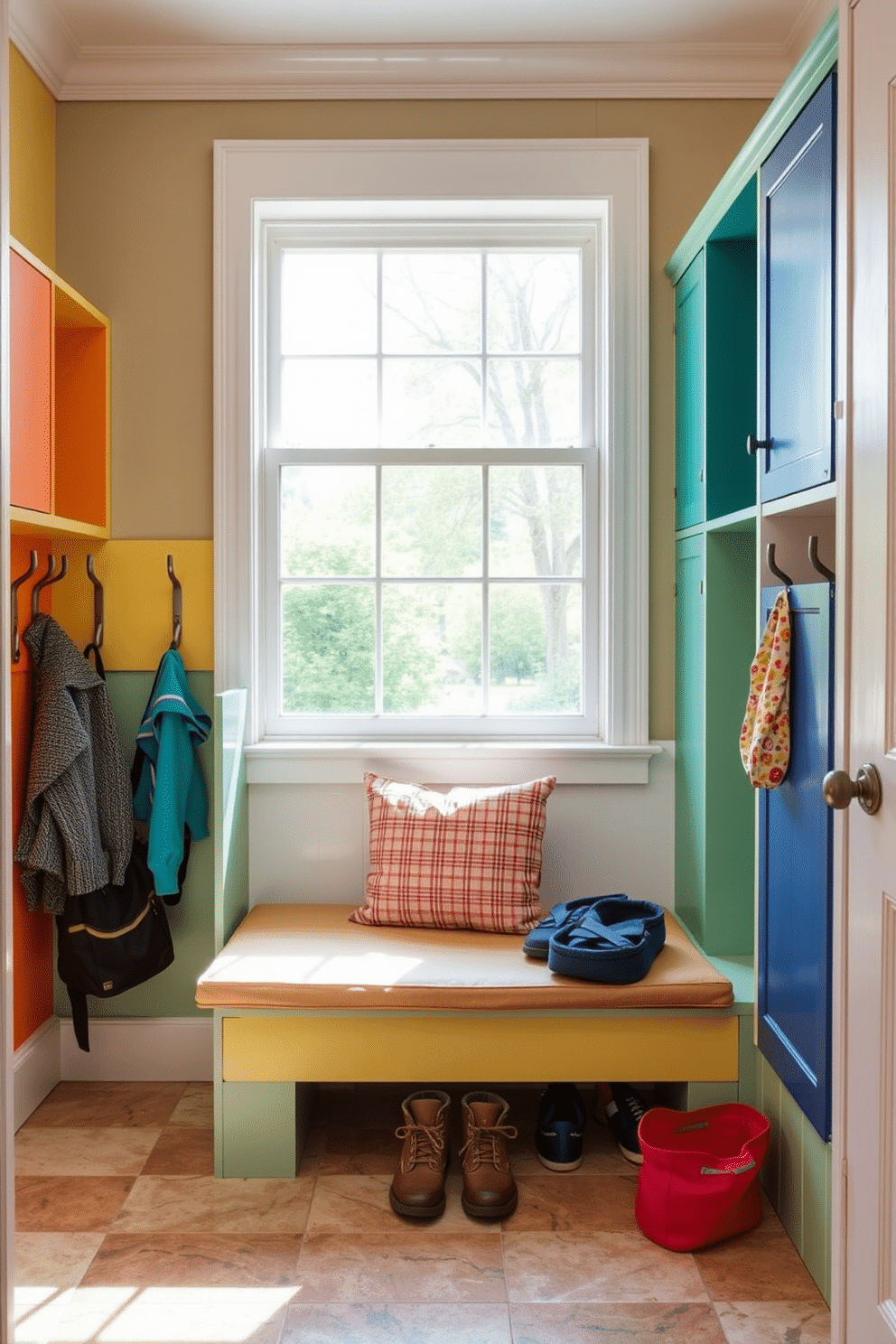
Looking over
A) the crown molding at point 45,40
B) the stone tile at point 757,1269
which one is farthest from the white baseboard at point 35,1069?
the crown molding at point 45,40

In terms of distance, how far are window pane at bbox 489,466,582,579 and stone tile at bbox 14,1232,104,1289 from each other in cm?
192

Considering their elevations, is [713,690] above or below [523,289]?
below

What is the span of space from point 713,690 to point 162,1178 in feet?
5.62

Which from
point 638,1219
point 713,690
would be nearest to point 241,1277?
point 638,1219

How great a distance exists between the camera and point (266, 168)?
9.65 ft

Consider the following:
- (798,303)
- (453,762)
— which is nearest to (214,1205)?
(453,762)

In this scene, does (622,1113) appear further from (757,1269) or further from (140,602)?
(140,602)

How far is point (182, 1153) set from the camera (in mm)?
2570

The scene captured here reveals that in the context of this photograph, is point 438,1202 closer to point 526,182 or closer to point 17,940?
point 17,940

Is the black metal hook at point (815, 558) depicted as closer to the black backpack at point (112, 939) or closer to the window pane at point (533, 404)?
the window pane at point (533, 404)

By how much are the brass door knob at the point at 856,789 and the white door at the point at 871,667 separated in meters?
0.02

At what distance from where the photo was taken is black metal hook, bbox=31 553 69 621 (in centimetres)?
286

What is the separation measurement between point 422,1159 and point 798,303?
1.92 m

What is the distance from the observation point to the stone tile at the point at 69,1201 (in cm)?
225
